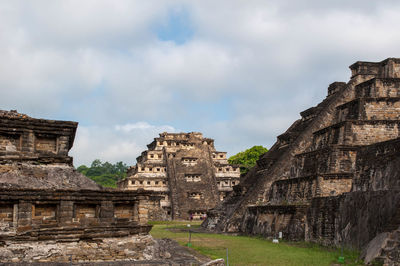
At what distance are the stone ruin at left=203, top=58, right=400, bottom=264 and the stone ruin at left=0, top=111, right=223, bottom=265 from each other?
19.2 ft

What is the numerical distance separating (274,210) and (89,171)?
104 m

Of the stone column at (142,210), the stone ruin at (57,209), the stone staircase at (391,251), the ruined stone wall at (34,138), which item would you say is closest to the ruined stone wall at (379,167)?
the stone staircase at (391,251)

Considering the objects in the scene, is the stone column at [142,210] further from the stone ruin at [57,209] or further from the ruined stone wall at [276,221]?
the ruined stone wall at [276,221]

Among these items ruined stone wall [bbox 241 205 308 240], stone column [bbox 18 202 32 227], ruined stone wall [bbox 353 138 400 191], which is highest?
ruined stone wall [bbox 353 138 400 191]

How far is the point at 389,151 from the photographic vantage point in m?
17.0

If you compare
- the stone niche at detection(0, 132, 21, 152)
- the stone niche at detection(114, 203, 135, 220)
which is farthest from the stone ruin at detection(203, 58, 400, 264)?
the stone niche at detection(0, 132, 21, 152)

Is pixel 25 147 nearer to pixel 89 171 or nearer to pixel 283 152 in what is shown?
pixel 283 152

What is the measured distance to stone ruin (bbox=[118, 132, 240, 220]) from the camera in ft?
153

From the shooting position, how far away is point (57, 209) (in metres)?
11.6

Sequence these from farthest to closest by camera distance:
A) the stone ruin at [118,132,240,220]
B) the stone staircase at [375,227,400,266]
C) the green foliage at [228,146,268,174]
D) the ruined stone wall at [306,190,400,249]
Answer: the green foliage at [228,146,268,174] → the stone ruin at [118,132,240,220] → the ruined stone wall at [306,190,400,249] → the stone staircase at [375,227,400,266]

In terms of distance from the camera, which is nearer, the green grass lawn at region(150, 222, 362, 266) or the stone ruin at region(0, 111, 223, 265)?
the stone ruin at region(0, 111, 223, 265)

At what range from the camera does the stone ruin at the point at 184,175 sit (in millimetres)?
46531

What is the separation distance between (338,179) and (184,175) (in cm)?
3039

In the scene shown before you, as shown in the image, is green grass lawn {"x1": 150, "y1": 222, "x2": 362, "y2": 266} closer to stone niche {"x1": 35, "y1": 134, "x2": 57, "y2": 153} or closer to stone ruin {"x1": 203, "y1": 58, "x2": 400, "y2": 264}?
stone ruin {"x1": 203, "y1": 58, "x2": 400, "y2": 264}
